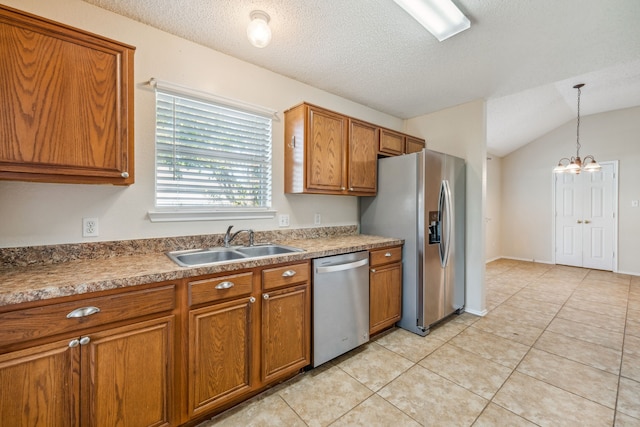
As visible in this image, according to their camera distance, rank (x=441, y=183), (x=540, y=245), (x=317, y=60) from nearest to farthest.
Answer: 1. (x=317, y=60)
2. (x=441, y=183)
3. (x=540, y=245)

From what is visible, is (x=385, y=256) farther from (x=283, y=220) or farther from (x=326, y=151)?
(x=326, y=151)

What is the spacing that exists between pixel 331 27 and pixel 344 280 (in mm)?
1879

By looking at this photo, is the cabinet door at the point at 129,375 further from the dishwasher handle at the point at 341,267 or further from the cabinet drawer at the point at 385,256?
the cabinet drawer at the point at 385,256

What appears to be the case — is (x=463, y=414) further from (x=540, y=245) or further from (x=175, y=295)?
(x=540, y=245)

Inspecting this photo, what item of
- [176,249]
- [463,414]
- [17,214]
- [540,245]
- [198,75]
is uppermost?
[198,75]

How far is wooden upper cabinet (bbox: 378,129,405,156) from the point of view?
297cm

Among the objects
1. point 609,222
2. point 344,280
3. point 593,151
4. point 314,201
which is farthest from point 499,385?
point 593,151

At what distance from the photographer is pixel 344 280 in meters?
2.16

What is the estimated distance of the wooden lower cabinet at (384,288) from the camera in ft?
7.98

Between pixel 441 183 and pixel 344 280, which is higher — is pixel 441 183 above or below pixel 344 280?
above

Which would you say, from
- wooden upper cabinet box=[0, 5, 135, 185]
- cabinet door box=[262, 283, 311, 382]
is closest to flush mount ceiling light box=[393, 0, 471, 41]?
wooden upper cabinet box=[0, 5, 135, 185]

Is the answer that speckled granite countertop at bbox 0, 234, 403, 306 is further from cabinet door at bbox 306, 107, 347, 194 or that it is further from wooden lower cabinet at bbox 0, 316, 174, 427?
cabinet door at bbox 306, 107, 347, 194

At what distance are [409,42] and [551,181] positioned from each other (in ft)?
18.4

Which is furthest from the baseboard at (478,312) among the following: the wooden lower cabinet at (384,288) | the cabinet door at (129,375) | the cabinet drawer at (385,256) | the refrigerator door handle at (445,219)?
the cabinet door at (129,375)
